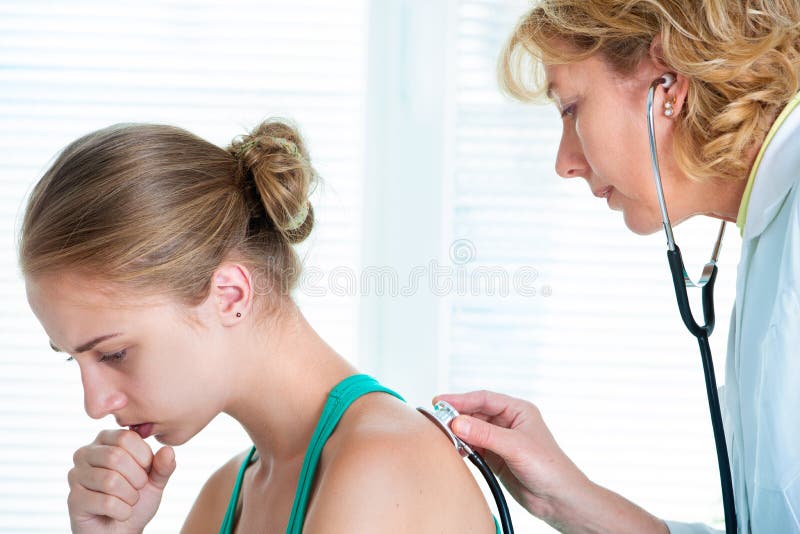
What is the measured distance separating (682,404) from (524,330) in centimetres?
45

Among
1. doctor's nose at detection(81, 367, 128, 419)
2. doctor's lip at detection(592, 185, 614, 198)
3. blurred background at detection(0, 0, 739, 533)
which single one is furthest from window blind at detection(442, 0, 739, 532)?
doctor's nose at detection(81, 367, 128, 419)

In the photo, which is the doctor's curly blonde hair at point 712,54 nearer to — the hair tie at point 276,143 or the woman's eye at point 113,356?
the hair tie at point 276,143

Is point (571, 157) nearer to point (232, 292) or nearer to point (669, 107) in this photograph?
point (669, 107)

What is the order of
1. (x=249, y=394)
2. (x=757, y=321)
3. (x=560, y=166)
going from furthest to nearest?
(x=560, y=166) → (x=249, y=394) → (x=757, y=321)

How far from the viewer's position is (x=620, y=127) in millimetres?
1168

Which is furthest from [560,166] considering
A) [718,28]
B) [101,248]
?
[101,248]

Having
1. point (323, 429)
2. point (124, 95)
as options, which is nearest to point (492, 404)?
→ point (323, 429)

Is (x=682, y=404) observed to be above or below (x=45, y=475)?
above

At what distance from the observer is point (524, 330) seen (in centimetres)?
213

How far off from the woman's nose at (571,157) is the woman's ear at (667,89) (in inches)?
6.0

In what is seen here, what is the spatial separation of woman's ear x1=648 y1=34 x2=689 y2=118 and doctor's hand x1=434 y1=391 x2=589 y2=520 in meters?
0.48

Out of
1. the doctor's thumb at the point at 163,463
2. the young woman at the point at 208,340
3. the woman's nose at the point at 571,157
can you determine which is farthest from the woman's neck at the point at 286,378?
the woman's nose at the point at 571,157

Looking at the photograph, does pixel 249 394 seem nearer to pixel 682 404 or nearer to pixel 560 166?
pixel 560 166

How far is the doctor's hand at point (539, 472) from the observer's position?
1.14m
